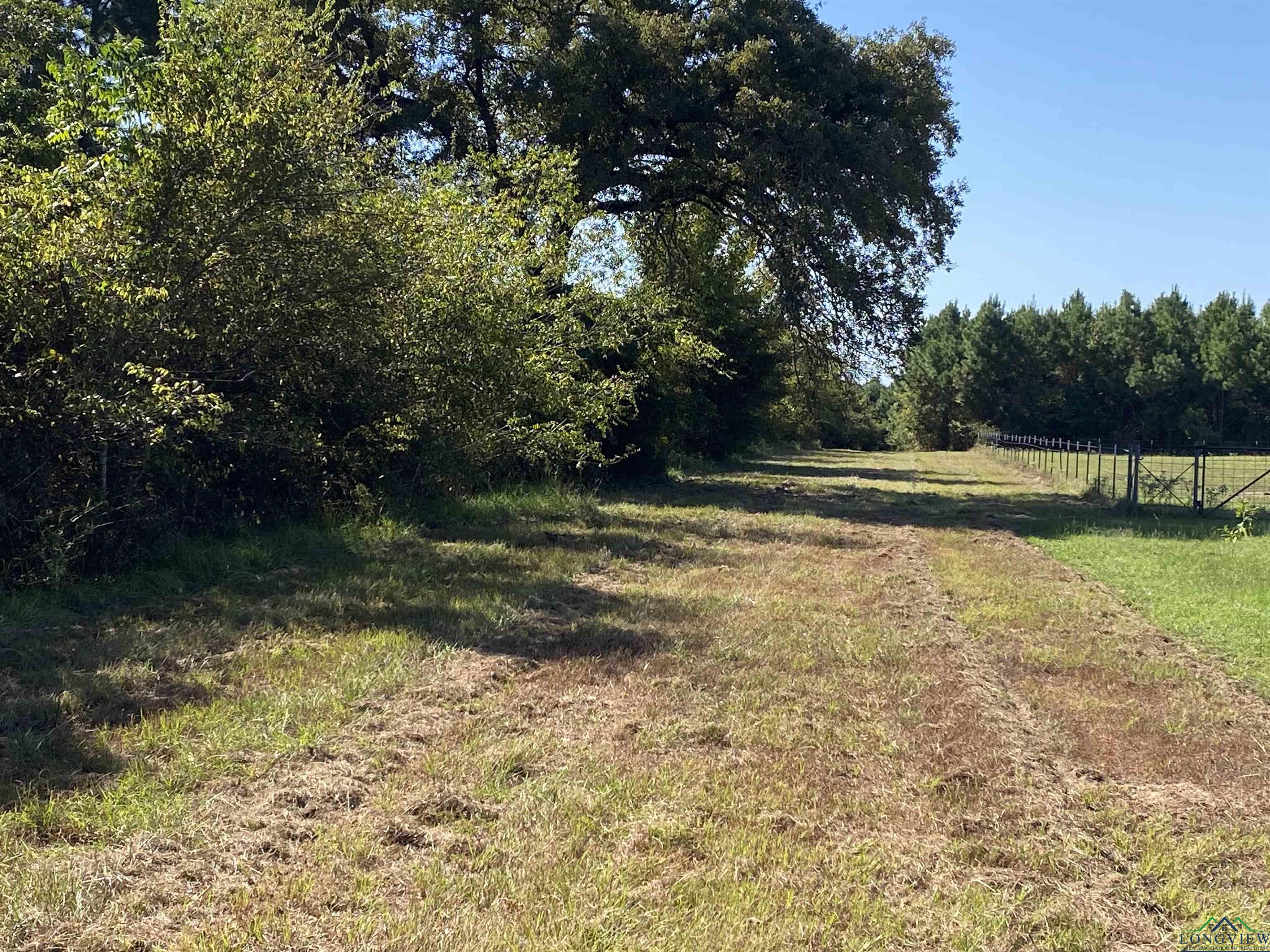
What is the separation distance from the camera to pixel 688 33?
70.5 ft

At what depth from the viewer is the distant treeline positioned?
7450 cm

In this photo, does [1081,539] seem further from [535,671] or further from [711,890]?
[711,890]

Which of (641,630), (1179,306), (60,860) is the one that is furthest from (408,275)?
(1179,306)

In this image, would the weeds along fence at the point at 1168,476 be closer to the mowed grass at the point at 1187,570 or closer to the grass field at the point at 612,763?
the mowed grass at the point at 1187,570

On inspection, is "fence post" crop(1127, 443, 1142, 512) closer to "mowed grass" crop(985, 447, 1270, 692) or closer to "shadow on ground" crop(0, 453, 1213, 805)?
"mowed grass" crop(985, 447, 1270, 692)

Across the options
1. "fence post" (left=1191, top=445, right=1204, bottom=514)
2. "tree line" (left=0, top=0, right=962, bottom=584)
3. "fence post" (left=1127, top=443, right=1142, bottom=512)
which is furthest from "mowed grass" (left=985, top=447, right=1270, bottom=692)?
"tree line" (left=0, top=0, right=962, bottom=584)

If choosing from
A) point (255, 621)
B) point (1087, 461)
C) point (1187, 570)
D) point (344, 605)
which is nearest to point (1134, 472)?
point (1087, 461)

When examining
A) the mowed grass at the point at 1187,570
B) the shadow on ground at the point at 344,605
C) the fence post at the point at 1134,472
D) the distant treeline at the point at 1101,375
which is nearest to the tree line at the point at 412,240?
the shadow on ground at the point at 344,605

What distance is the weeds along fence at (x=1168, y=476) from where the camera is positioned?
20.2 meters

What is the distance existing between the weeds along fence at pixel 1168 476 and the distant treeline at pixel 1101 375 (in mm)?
42082

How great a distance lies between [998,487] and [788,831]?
2810 cm

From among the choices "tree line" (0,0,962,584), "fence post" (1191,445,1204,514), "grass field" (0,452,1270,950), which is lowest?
"grass field" (0,452,1270,950)

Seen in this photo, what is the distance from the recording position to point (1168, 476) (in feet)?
74.2

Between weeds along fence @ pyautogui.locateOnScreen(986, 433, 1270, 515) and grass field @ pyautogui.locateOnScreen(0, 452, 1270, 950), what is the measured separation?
265 inches
